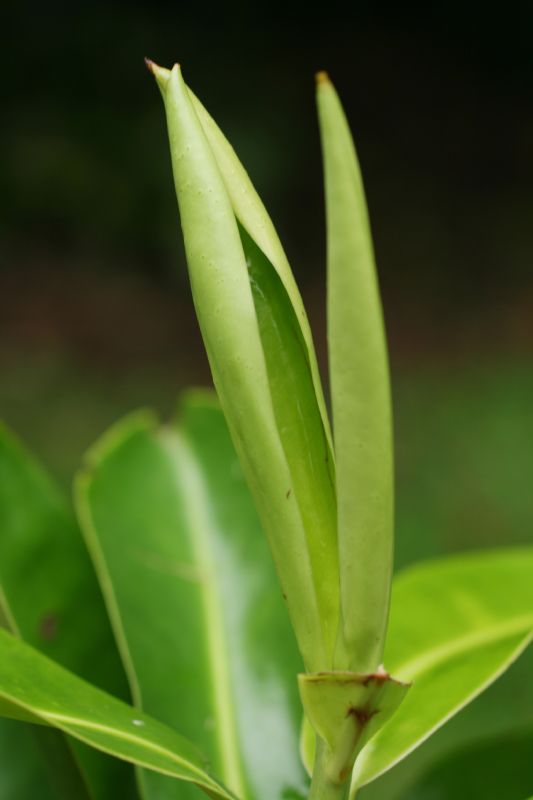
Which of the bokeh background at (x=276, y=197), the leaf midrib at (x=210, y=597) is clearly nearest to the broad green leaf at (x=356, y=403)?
the leaf midrib at (x=210, y=597)

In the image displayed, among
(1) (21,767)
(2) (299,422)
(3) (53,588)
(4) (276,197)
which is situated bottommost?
(1) (21,767)

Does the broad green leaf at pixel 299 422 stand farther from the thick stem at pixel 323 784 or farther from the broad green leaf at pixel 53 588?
the broad green leaf at pixel 53 588

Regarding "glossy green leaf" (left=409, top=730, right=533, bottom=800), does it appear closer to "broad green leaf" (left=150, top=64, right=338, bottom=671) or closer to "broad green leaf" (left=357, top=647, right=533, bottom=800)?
"broad green leaf" (left=150, top=64, right=338, bottom=671)

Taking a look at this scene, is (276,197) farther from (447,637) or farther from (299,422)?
(299,422)

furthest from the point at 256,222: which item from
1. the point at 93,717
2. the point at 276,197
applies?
the point at 276,197

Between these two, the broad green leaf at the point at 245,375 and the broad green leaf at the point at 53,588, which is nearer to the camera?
the broad green leaf at the point at 245,375

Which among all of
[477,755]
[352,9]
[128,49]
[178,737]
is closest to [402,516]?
[477,755]
